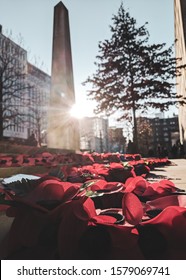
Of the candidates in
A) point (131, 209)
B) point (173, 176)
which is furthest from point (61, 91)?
point (131, 209)

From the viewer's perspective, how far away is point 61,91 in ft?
36.6

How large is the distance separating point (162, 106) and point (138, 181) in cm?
1600

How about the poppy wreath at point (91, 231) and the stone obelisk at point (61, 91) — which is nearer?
the poppy wreath at point (91, 231)

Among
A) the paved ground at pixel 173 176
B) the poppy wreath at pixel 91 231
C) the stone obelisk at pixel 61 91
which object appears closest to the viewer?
the poppy wreath at pixel 91 231

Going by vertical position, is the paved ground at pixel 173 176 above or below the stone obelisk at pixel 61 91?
below

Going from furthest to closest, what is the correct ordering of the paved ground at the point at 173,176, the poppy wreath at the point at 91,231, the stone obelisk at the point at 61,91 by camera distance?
1. the stone obelisk at the point at 61,91
2. the paved ground at the point at 173,176
3. the poppy wreath at the point at 91,231

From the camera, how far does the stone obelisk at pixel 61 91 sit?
11250 mm

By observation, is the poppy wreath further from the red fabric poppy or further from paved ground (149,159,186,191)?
paved ground (149,159,186,191)

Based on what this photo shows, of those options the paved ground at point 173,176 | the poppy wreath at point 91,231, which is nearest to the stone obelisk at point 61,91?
the paved ground at point 173,176

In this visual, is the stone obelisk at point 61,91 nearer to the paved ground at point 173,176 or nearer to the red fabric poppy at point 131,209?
the paved ground at point 173,176

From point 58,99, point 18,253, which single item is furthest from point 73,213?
point 58,99
